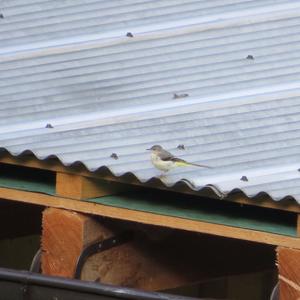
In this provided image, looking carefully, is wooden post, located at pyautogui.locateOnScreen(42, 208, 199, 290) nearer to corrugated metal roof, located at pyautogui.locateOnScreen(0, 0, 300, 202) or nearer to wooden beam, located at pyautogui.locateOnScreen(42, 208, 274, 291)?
wooden beam, located at pyautogui.locateOnScreen(42, 208, 274, 291)

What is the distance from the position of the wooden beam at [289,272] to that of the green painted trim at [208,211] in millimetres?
74

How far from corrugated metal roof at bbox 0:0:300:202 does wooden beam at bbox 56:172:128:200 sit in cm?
8

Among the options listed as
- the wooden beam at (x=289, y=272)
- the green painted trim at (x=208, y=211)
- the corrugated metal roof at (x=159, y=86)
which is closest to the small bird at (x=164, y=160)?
the corrugated metal roof at (x=159, y=86)

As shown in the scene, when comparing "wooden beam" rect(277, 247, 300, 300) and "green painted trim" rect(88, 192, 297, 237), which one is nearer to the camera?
"wooden beam" rect(277, 247, 300, 300)

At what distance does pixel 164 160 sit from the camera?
439 cm

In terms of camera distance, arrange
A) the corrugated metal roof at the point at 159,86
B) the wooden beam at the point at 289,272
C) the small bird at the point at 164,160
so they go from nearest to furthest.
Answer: the wooden beam at the point at 289,272 → the small bird at the point at 164,160 → the corrugated metal roof at the point at 159,86

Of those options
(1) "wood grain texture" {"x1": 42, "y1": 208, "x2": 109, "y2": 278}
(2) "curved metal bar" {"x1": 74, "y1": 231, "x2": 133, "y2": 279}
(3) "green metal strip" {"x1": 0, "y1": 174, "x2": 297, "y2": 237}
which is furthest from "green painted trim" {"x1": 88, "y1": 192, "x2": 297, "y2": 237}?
(2) "curved metal bar" {"x1": 74, "y1": 231, "x2": 133, "y2": 279}

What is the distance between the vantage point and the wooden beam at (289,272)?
4.32 meters

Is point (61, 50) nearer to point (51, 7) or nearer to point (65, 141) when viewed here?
point (51, 7)

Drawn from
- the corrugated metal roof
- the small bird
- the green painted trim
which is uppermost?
the corrugated metal roof

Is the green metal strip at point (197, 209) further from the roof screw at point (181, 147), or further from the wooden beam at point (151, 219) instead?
the roof screw at point (181, 147)

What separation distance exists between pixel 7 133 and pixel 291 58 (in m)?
1.36

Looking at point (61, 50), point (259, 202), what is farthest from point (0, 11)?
point (259, 202)

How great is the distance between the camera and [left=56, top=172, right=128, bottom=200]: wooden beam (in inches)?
189
